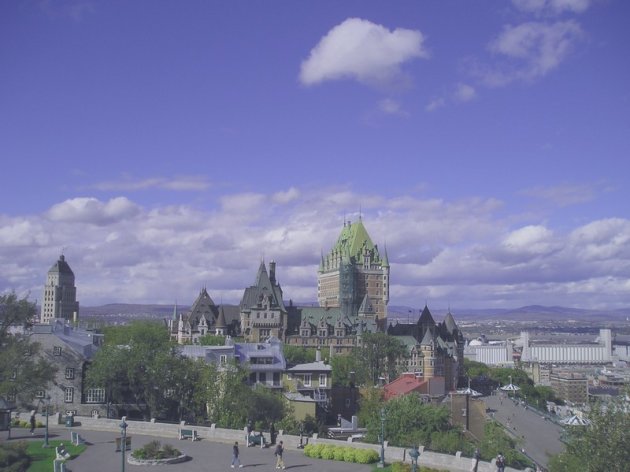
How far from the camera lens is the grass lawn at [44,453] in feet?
135

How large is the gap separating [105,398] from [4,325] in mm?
10430

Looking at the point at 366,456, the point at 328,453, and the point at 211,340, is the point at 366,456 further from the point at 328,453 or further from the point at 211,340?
the point at 211,340

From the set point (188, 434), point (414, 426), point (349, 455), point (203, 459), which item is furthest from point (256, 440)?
point (414, 426)

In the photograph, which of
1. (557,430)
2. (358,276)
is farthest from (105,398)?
(358,276)

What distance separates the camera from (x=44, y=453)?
147 ft

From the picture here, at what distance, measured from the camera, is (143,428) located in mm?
51750

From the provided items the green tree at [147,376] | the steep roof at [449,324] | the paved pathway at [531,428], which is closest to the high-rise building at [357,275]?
the steep roof at [449,324]

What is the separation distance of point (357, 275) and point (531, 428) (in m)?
90.0

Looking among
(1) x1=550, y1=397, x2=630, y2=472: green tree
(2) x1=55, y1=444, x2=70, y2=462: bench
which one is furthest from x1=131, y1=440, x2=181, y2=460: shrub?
(1) x1=550, y1=397, x2=630, y2=472: green tree

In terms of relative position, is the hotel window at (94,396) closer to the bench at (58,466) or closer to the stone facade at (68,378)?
the stone facade at (68,378)

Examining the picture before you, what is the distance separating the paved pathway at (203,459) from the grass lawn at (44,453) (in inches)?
24.6

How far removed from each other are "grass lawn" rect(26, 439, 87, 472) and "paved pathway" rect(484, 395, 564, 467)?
123ft

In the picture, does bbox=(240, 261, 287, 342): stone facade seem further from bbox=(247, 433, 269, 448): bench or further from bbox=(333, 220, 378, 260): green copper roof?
bbox=(247, 433, 269, 448): bench

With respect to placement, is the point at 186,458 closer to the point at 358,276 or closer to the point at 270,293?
the point at 270,293
